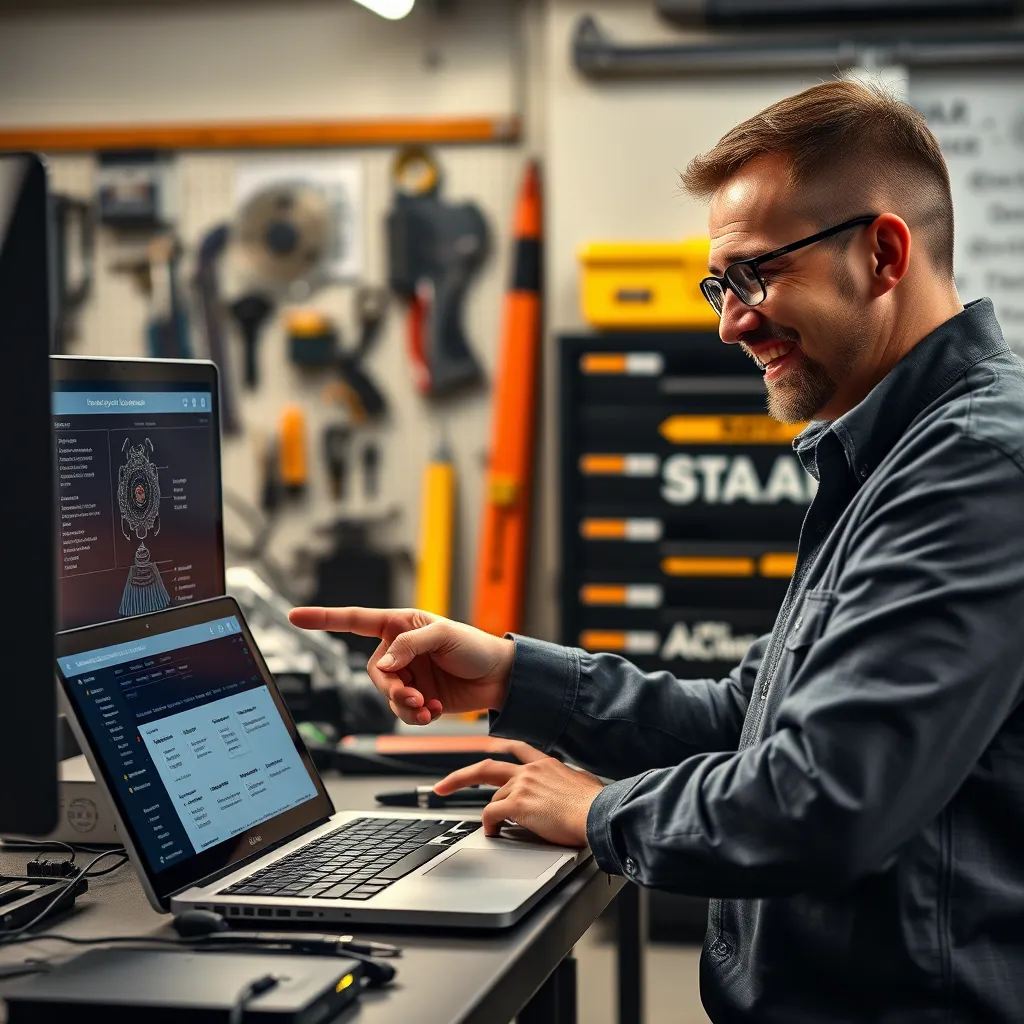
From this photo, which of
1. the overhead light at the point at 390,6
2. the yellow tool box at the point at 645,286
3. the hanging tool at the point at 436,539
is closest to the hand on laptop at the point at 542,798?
the yellow tool box at the point at 645,286

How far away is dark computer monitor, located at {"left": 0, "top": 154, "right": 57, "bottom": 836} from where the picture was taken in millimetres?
845

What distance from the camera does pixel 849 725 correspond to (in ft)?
3.19

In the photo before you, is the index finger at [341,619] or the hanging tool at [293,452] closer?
the index finger at [341,619]

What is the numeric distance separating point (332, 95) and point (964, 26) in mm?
1760

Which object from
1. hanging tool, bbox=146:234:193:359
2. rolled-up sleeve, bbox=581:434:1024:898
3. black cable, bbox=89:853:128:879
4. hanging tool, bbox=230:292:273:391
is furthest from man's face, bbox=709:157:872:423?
hanging tool, bbox=146:234:193:359

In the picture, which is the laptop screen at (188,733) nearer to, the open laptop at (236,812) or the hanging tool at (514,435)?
the open laptop at (236,812)

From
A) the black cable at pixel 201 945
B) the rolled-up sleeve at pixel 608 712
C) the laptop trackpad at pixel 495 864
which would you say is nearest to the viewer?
the black cable at pixel 201 945

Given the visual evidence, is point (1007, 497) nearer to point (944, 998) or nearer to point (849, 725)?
point (849, 725)

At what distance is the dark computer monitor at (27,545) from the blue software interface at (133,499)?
44 centimetres

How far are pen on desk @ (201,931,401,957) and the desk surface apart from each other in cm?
2

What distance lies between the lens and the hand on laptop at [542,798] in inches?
47.9

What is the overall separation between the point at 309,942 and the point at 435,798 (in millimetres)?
490

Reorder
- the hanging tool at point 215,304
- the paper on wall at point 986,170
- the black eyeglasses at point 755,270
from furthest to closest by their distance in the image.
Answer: the hanging tool at point 215,304, the paper on wall at point 986,170, the black eyeglasses at point 755,270

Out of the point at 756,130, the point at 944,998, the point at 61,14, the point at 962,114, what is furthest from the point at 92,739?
the point at 61,14
